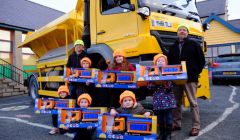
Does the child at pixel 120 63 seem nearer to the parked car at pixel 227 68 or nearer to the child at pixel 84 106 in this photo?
the child at pixel 84 106

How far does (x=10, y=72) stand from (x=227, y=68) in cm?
1296

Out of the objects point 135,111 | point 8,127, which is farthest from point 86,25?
point 135,111

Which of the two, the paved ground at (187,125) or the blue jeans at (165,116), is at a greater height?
the blue jeans at (165,116)

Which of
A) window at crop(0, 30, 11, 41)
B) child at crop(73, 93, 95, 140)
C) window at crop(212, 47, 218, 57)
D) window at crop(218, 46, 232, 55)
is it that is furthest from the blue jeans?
window at crop(212, 47, 218, 57)

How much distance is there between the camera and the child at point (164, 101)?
399 cm

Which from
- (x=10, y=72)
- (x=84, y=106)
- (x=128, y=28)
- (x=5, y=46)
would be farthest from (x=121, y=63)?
(x=5, y=46)

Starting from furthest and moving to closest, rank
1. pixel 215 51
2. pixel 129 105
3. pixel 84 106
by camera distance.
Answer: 1. pixel 215 51
2. pixel 84 106
3. pixel 129 105

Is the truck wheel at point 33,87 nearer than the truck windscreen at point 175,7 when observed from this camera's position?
No

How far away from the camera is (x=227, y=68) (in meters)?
13.2

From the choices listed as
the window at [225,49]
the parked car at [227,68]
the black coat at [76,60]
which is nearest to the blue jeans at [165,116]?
the black coat at [76,60]

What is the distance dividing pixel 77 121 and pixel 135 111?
32.9 inches

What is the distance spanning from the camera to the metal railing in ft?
53.2

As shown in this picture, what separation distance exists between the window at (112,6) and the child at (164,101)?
1527 millimetres

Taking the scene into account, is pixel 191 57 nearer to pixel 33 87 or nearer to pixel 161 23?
pixel 161 23
